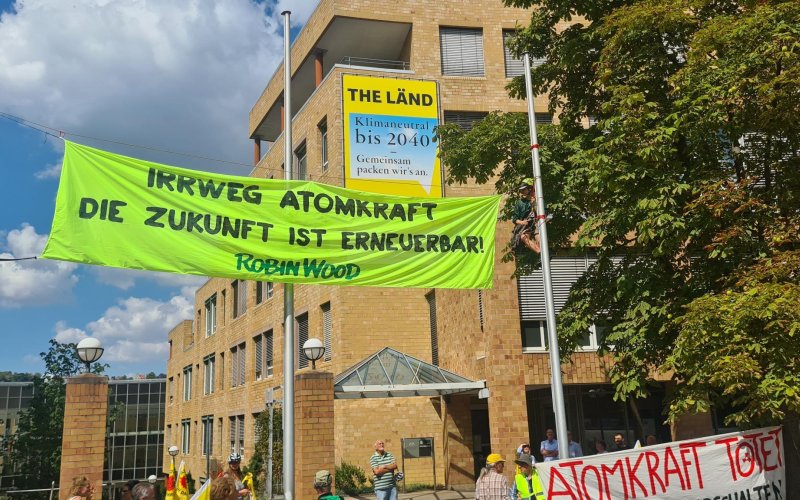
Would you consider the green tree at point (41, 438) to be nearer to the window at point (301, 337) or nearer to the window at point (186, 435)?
the window at point (186, 435)

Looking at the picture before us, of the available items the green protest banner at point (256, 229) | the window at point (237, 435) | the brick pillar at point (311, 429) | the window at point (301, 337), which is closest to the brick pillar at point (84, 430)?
the brick pillar at point (311, 429)

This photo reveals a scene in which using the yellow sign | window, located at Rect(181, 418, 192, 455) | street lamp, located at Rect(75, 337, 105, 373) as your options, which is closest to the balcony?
the yellow sign

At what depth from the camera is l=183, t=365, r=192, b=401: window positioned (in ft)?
174

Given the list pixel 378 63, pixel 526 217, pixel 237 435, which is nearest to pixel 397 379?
pixel 526 217

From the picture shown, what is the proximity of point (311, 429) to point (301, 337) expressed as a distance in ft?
46.2

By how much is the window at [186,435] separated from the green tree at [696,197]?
143 feet

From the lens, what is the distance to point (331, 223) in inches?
365

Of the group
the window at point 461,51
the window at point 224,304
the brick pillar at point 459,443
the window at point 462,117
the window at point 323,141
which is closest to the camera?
the brick pillar at point 459,443

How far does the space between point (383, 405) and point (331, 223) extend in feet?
49.0

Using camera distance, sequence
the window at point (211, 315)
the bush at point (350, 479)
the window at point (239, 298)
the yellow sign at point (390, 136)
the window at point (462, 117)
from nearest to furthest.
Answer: the bush at point (350, 479)
the yellow sign at point (390, 136)
the window at point (462, 117)
the window at point (239, 298)
the window at point (211, 315)

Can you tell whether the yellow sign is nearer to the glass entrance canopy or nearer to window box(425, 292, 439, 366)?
window box(425, 292, 439, 366)

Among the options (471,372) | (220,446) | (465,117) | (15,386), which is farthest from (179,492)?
(15,386)

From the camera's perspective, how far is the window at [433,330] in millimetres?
24192

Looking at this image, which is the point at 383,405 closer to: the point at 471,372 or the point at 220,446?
the point at 471,372
